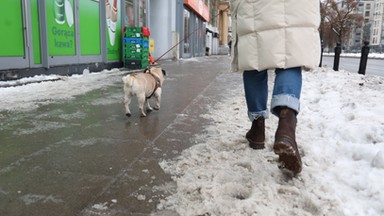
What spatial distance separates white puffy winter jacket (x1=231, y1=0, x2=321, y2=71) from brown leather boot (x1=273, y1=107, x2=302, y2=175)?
1.20 feet

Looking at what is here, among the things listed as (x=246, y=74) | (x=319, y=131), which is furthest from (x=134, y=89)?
(x=319, y=131)

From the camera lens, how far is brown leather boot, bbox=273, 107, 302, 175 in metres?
2.28

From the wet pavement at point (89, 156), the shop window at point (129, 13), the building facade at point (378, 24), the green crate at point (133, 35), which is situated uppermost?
the building facade at point (378, 24)

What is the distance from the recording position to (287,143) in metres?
2.26

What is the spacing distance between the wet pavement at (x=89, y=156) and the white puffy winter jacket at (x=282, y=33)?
1.13 metres

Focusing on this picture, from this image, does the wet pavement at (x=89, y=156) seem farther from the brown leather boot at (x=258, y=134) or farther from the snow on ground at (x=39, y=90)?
the brown leather boot at (x=258, y=134)

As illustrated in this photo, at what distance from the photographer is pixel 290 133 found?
7.72ft

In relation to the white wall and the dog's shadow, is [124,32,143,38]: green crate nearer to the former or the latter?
the white wall

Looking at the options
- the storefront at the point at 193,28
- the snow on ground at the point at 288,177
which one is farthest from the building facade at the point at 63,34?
the storefront at the point at 193,28

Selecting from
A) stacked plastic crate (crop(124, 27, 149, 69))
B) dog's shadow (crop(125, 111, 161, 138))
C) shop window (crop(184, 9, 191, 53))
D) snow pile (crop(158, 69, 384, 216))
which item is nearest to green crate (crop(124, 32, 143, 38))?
stacked plastic crate (crop(124, 27, 149, 69))

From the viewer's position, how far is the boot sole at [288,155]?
2.27 m

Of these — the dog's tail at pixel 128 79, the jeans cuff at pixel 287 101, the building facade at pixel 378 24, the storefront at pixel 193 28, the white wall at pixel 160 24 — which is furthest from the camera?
the building facade at pixel 378 24

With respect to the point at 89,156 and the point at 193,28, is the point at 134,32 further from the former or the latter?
the point at 193,28

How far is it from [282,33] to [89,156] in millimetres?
1808
